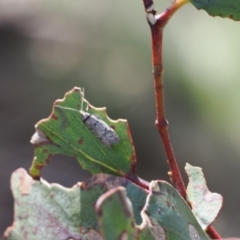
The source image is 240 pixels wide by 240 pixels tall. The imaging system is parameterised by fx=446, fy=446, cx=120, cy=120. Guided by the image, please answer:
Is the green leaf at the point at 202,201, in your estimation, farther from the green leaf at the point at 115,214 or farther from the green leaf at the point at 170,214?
the green leaf at the point at 115,214

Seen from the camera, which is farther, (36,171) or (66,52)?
(66,52)

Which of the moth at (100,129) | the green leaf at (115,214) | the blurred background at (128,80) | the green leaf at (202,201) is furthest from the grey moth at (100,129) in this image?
the blurred background at (128,80)

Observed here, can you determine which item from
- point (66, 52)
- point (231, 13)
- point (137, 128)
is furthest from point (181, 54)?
point (231, 13)

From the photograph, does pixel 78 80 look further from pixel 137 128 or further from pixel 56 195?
pixel 56 195

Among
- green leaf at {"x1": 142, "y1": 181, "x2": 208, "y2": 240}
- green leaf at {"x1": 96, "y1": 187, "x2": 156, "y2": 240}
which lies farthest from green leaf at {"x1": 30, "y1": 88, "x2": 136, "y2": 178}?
green leaf at {"x1": 96, "y1": 187, "x2": 156, "y2": 240}

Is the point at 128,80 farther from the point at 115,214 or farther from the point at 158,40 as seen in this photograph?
→ the point at 115,214

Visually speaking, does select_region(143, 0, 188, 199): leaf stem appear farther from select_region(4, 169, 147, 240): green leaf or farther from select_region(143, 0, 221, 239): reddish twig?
select_region(4, 169, 147, 240): green leaf
